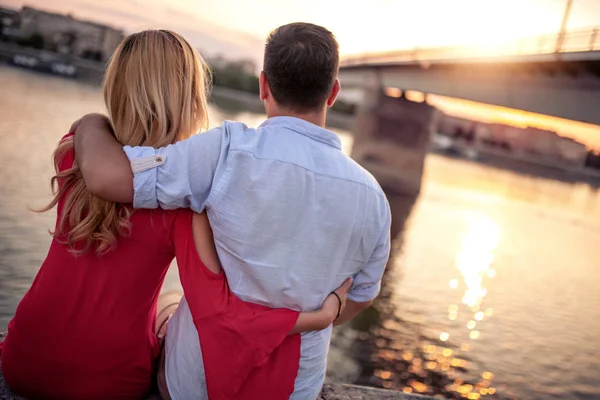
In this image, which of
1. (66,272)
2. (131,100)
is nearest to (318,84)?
(131,100)

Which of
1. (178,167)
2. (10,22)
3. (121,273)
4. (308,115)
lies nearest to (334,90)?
(308,115)

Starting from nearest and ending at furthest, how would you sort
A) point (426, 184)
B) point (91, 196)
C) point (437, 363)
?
1. point (91, 196)
2. point (437, 363)
3. point (426, 184)

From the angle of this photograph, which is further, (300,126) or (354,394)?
(354,394)

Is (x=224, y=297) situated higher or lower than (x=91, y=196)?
lower

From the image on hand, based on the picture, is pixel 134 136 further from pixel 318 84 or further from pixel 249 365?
pixel 249 365

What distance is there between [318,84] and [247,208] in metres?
0.52

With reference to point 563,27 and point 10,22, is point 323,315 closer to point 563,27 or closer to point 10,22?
point 563,27

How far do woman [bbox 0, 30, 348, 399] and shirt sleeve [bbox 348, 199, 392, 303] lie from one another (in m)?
0.19

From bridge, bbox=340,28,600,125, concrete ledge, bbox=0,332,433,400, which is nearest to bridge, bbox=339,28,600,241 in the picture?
bridge, bbox=340,28,600,125

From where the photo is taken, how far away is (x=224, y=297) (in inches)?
84.4

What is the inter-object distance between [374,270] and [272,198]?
650mm

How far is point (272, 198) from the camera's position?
2.01m

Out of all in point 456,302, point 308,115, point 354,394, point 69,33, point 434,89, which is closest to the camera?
point 308,115

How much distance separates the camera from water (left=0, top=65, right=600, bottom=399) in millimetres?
6977
